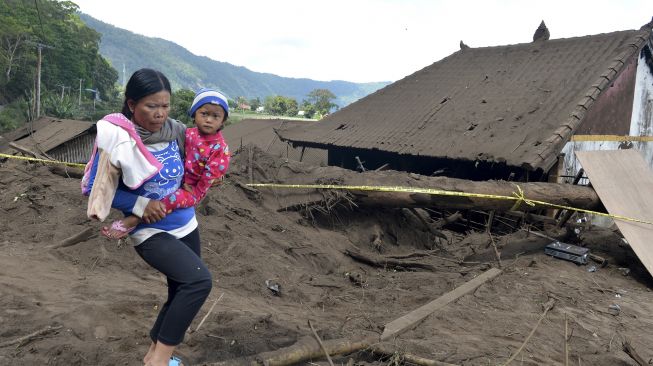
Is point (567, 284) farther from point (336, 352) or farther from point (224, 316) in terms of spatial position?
point (224, 316)

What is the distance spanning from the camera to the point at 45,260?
4.93 meters

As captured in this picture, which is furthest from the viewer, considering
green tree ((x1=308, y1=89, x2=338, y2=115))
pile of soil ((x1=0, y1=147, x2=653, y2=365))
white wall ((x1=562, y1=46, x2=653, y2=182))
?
green tree ((x1=308, y1=89, x2=338, y2=115))

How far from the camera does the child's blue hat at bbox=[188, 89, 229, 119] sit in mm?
2590

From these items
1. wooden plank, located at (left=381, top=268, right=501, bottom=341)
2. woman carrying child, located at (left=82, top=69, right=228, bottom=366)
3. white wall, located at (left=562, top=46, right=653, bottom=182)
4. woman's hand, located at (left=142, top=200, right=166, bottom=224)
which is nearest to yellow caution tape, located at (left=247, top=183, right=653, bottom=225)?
wooden plank, located at (left=381, top=268, right=501, bottom=341)

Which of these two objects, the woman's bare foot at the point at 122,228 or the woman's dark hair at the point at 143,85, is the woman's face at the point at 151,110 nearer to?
the woman's dark hair at the point at 143,85

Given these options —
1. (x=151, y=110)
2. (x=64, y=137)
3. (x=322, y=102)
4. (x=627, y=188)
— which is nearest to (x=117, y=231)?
(x=151, y=110)

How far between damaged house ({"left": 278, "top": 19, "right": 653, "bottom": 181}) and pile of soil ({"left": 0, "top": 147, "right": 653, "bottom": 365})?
3000mm

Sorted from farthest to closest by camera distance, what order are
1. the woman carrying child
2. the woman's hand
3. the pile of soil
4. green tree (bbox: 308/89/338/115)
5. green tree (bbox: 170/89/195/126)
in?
green tree (bbox: 308/89/338/115)
green tree (bbox: 170/89/195/126)
the pile of soil
the woman's hand
the woman carrying child

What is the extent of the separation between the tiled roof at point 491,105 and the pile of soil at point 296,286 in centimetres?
307

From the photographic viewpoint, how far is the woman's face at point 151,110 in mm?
2354

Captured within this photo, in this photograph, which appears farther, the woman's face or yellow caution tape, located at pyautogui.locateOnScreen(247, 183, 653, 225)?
yellow caution tape, located at pyautogui.locateOnScreen(247, 183, 653, 225)

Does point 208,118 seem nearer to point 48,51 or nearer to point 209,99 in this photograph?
point 209,99

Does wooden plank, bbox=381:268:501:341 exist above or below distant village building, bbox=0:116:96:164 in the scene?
above

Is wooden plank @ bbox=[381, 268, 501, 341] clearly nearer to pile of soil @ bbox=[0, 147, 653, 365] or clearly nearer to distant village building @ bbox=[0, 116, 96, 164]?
pile of soil @ bbox=[0, 147, 653, 365]
